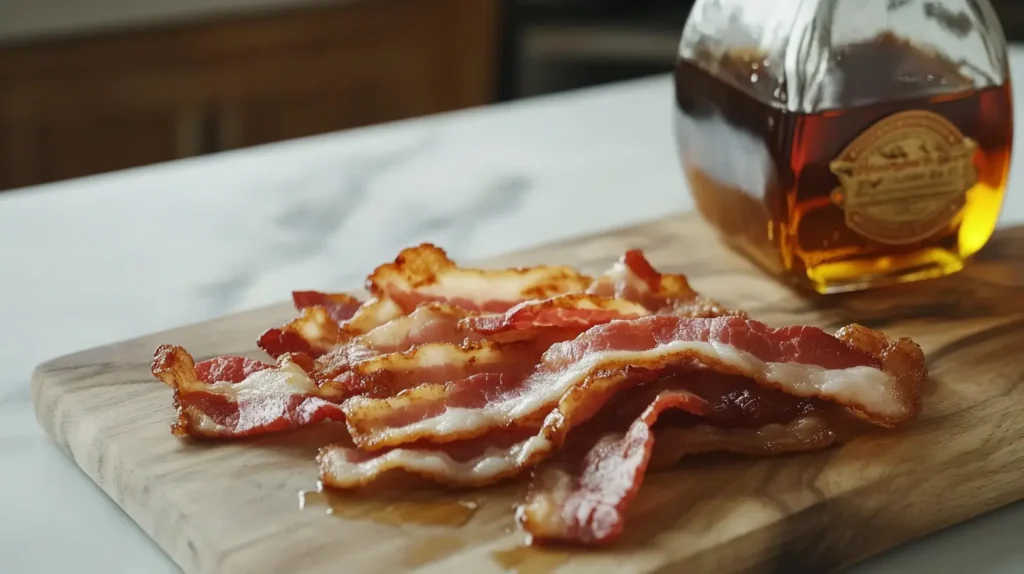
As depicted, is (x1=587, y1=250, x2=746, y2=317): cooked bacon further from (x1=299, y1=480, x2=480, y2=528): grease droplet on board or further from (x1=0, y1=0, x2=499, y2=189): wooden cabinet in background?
(x1=0, y1=0, x2=499, y2=189): wooden cabinet in background

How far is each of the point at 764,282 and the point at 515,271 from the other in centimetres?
23

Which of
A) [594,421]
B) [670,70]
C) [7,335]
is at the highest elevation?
[594,421]

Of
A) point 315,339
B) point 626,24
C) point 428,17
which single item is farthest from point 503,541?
point 428,17

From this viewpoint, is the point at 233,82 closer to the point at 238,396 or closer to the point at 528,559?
the point at 238,396

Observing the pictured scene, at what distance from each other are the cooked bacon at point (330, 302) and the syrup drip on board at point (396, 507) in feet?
0.79

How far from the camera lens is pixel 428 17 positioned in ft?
8.83

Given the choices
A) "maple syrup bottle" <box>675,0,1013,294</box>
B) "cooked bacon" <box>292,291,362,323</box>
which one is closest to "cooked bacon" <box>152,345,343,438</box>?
"cooked bacon" <box>292,291,362,323</box>

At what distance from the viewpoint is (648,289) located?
94cm

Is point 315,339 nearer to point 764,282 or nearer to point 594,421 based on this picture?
point 594,421


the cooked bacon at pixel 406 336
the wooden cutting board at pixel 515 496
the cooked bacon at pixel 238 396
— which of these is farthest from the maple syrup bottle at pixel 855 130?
the cooked bacon at pixel 238 396

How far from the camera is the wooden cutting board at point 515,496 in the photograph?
658 millimetres

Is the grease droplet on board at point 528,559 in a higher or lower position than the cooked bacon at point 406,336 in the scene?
higher

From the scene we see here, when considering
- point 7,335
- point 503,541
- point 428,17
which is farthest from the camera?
point 428,17

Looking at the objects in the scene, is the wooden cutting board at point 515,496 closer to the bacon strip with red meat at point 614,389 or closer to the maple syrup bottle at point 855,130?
the bacon strip with red meat at point 614,389
